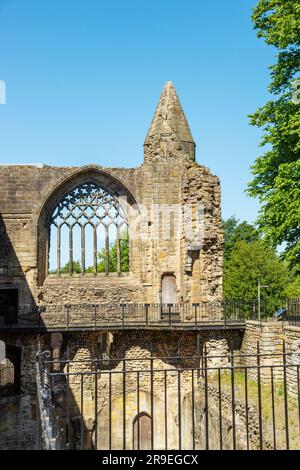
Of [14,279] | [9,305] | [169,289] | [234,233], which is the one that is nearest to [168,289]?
[169,289]

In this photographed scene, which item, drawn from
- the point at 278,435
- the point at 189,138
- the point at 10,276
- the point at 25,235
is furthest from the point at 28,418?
the point at 189,138

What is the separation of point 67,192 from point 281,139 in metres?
9.36

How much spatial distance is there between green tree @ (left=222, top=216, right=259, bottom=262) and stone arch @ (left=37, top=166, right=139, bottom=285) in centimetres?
2175

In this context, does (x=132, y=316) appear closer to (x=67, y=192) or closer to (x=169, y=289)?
(x=169, y=289)

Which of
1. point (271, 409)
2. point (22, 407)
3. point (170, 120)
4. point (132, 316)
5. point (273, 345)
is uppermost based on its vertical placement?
point (170, 120)

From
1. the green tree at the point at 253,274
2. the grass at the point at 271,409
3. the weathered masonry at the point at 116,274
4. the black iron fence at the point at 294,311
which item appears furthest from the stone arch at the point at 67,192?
the green tree at the point at 253,274

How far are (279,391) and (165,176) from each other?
10.2m

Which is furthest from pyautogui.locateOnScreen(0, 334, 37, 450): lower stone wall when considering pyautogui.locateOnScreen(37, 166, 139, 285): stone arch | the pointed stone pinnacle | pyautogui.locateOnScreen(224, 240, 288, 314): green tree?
pyautogui.locateOnScreen(224, 240, 288, 314): green tree

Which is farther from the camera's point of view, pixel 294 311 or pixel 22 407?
pixel 22 407

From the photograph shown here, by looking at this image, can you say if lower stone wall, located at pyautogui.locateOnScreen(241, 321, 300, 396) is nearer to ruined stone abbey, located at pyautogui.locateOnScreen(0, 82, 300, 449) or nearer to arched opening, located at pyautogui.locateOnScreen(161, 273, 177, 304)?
ruined stone abbey, located at pyautogui.locateOnScreen(0, 82, 300, 449)

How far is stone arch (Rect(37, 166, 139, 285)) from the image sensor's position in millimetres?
20188

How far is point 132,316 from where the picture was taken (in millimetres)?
19422

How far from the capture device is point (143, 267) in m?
20.5
